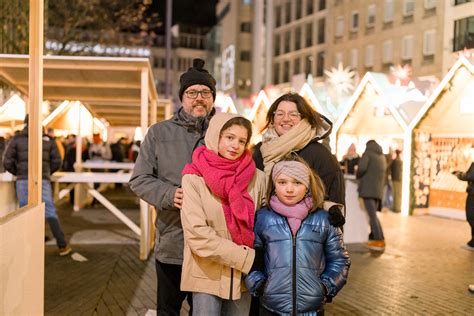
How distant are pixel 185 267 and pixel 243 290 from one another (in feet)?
1.21

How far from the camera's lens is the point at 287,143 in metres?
3.34

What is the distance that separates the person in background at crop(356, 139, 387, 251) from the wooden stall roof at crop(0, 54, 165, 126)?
378cm

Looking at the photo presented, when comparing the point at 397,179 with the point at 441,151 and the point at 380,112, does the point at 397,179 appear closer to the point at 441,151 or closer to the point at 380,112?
the point at 441,151

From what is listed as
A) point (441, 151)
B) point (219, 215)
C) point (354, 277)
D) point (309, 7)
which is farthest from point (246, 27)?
point (219, 215)

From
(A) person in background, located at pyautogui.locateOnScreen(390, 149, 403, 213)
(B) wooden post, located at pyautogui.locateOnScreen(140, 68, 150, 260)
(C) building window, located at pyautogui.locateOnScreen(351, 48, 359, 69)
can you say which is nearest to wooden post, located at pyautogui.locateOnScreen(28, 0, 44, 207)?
(B) wooden post, located at pyautogui.locateOnScreen(140, 68, 150, 260)

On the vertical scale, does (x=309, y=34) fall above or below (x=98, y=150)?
above

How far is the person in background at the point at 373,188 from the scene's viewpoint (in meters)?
8.58

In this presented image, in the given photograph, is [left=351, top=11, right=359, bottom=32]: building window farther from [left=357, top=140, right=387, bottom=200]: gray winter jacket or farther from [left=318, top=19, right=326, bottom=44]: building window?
[left=357, top=140, right=387, bottom=200]: gray winter jacket

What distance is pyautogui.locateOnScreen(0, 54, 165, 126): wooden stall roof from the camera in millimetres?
6727

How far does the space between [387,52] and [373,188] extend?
2623 centimetres

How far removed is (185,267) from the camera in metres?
3.11

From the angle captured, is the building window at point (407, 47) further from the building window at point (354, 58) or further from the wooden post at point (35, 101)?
the wooden post at point (35, 101)

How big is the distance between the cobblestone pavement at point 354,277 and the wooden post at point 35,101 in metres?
2.04

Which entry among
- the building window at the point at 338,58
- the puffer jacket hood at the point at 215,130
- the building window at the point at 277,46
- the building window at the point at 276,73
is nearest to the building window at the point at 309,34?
the building window at the point at 277,46
